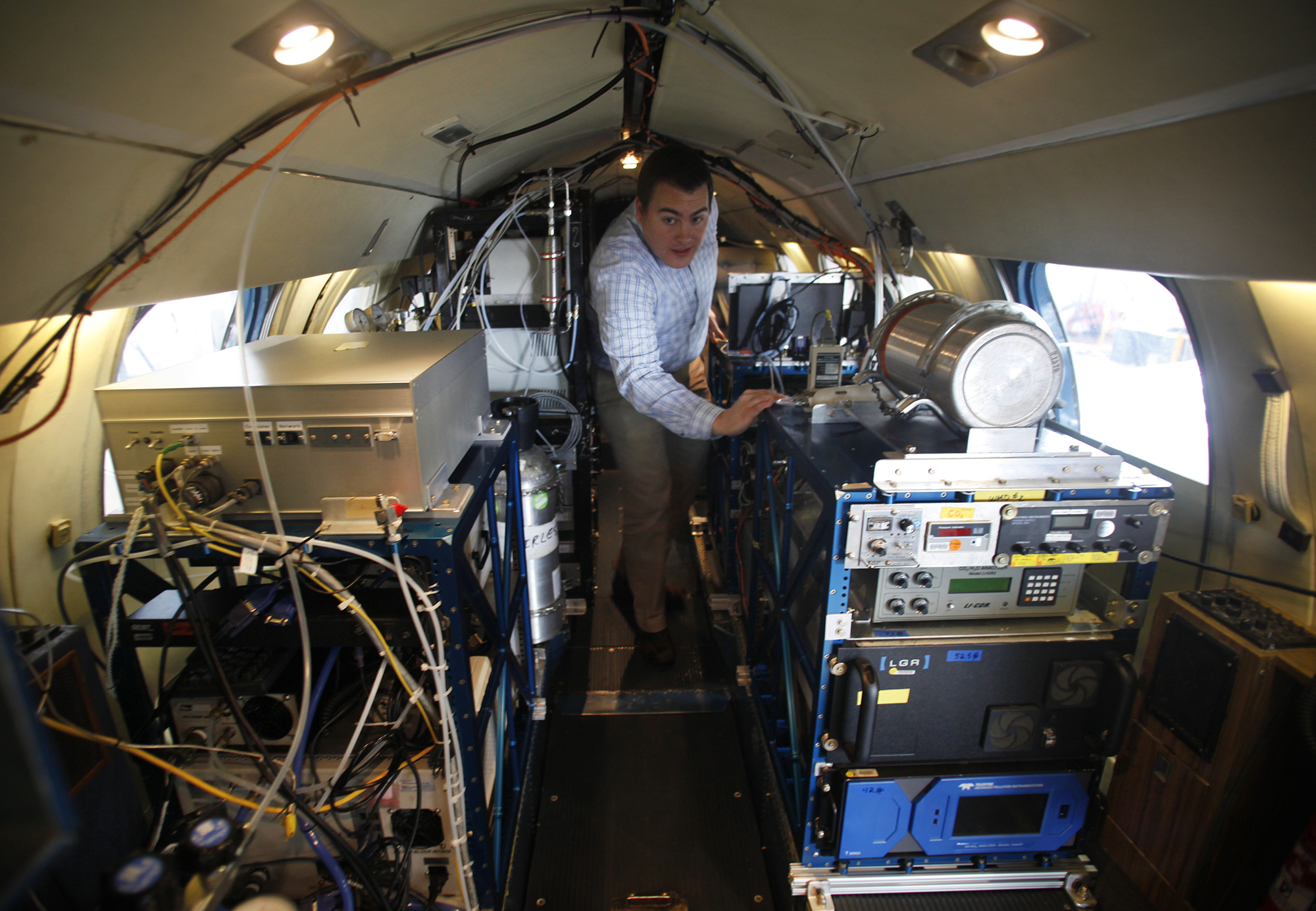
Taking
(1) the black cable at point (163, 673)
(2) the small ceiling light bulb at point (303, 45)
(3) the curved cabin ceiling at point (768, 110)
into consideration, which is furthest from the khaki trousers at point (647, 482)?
(1) the black cable at point (163, 673)

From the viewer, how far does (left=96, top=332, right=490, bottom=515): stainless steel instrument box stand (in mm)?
1368

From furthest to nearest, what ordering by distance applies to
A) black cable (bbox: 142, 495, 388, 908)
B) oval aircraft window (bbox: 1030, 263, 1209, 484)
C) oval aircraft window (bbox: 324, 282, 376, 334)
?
oval aircraft window (bbox: 324, 282, 376, 334) < oval aircraft window (bbox: 1030, 263, 1209, 484) < black cable (bbox: 142, 495, 388, 908)

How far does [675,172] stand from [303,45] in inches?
51.0

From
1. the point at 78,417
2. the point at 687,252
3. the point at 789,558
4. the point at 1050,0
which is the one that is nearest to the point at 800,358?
the point at 687,252

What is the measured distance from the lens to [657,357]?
2404 mm

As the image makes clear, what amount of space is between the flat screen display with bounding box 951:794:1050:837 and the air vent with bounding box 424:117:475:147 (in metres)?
3.04

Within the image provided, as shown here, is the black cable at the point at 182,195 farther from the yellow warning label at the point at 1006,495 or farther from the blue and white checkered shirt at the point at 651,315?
the yellow warning label at the point at 1006,495

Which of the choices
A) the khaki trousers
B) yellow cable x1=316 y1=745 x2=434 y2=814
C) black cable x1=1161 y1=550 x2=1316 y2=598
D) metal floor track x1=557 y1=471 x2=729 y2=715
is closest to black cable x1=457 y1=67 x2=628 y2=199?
the khaki trousers

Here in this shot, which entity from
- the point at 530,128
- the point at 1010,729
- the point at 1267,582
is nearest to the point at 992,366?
the point at 1010,729

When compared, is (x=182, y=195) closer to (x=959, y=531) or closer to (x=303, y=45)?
(x=303, y=45)

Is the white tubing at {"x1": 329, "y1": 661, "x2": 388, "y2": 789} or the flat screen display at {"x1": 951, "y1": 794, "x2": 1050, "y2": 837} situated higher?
the white tubing at {"x1": 329, "y1": 661, "x2": 388, "y2": 789}

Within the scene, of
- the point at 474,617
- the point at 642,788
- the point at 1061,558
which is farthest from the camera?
the point at 642,788

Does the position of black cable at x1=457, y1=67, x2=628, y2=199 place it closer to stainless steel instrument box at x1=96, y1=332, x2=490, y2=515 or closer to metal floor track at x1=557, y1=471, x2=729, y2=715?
stainless steel instrument box at x1=96, y1=332, x2=490, y2=515

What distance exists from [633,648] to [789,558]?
1.29 meters
